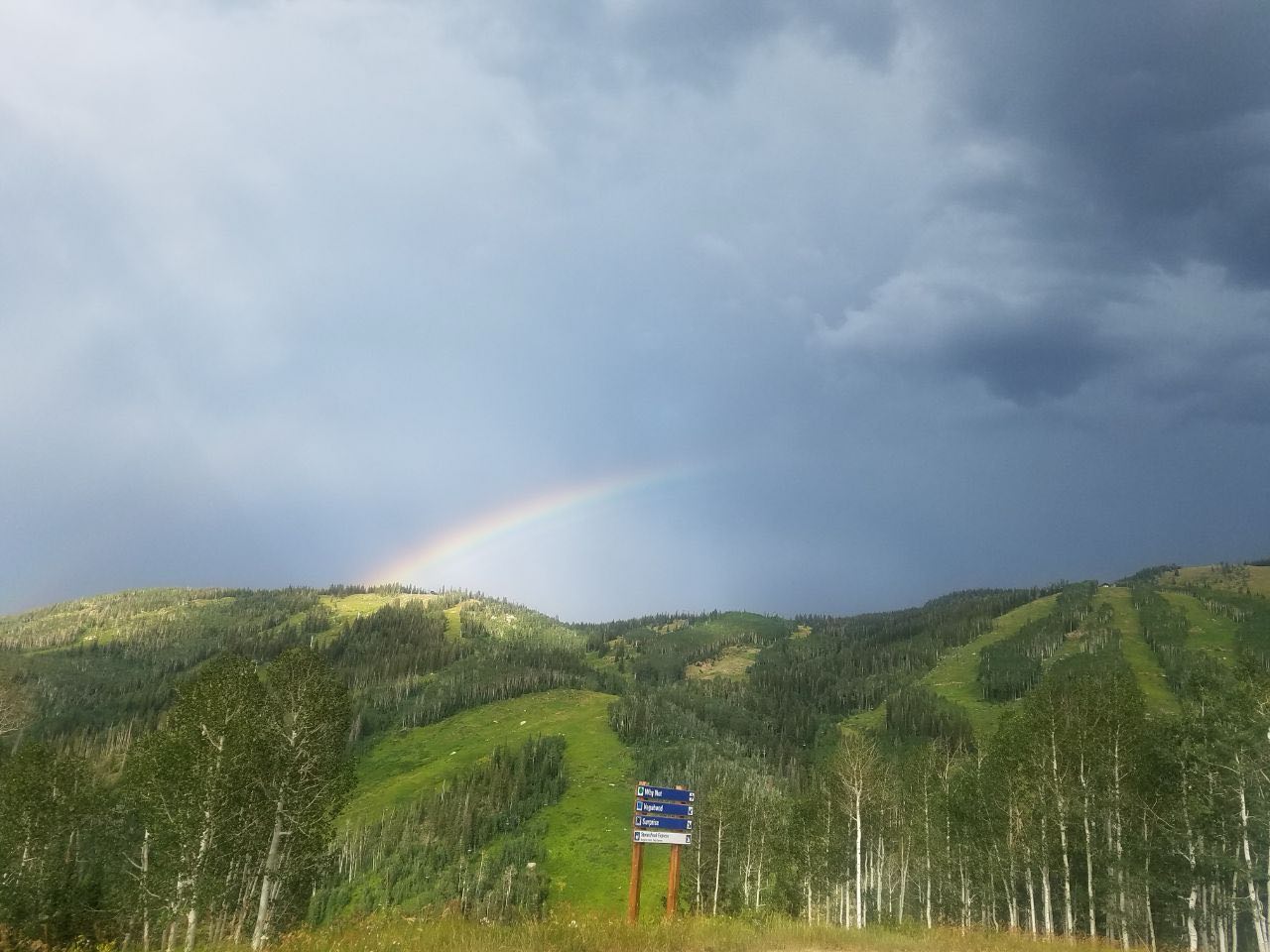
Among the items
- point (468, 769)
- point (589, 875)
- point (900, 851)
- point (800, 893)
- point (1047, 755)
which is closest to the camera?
point (1047, 755)

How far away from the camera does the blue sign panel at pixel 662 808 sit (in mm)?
23578

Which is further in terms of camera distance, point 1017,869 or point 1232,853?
point 1017,869

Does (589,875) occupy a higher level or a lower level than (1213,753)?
→ lower

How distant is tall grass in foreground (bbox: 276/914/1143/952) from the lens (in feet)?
47.6

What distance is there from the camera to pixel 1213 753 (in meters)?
40.8

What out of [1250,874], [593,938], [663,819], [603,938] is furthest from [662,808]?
[1250,874]

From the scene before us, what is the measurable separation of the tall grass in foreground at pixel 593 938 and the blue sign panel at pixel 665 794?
12.5ft

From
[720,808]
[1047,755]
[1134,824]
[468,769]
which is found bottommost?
[468,769]

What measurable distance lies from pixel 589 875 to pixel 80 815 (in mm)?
95551

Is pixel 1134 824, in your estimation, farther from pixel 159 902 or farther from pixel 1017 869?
pixel 159 902

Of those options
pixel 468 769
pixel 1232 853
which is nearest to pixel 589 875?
pixel 468 769

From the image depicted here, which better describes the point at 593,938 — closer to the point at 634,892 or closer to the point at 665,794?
the point at 634,892

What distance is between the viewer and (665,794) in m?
23.9

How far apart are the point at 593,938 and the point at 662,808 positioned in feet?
26.9
